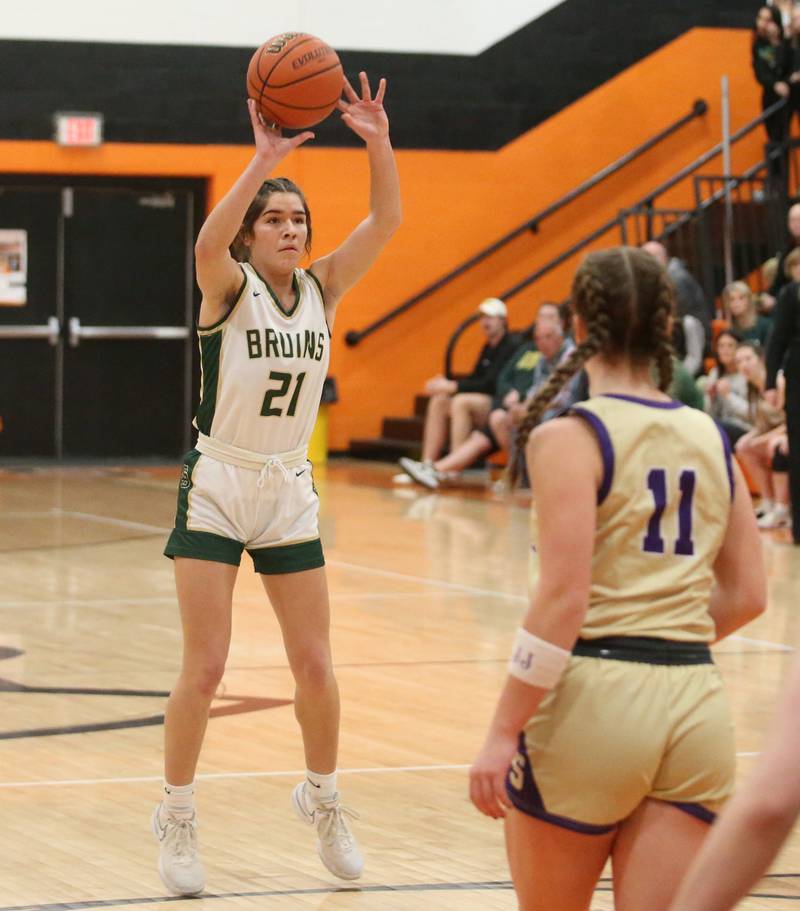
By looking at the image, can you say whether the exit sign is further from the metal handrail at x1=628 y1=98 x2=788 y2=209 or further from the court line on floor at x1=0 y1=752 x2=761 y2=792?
the court line on floor at x1=0 y1=752 x2=761 y2=792

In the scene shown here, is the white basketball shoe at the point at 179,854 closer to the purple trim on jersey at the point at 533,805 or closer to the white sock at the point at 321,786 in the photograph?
the white sock at the point at 321,786

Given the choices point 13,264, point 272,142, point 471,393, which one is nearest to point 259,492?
point 272,142

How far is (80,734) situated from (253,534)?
→ 1716mm

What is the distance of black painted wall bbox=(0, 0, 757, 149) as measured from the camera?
50.3 ft

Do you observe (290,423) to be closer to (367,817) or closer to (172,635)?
(367,817)

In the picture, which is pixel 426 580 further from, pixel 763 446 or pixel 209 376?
pixel 209 376

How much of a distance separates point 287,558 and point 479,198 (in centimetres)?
1301

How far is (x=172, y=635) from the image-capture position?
6832 mm

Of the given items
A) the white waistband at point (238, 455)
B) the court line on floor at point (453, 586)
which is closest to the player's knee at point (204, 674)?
the white waistband at point (238, 455)

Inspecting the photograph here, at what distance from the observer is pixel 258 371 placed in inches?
146

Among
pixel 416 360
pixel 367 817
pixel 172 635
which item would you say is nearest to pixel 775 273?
pixel 416 360

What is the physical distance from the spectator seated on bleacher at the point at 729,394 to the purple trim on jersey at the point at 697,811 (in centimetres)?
888

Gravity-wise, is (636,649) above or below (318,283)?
below

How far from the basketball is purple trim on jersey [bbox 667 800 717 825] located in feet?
6.90
